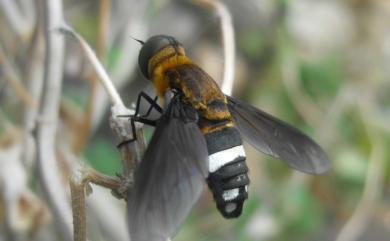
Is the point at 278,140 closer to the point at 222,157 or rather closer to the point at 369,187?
the point at 222,157

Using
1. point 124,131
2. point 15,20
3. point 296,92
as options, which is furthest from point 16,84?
point 296,92

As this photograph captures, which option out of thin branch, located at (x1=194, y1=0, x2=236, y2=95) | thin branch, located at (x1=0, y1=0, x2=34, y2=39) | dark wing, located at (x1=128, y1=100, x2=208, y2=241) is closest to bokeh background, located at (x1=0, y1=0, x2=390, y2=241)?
thin branch, located at (x1=0, y1=0, x2=34, y2=39)

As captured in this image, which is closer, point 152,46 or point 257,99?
point 152,46

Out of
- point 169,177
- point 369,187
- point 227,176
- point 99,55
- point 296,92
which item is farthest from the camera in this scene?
point 296,92

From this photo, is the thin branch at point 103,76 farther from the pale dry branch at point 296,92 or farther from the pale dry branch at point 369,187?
the pale dry branch at point 296,92

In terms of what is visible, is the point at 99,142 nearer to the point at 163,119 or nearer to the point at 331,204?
the point at 331,204

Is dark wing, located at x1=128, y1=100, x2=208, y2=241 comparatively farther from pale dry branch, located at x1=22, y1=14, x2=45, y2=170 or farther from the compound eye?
pale dry branch, located at x1=22, y1=14, x2=45, y2=170

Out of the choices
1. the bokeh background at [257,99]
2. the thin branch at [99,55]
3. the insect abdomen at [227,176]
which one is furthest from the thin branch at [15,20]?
the insect abdomen at [227,176]

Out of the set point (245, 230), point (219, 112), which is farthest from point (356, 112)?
point (219, 112)
